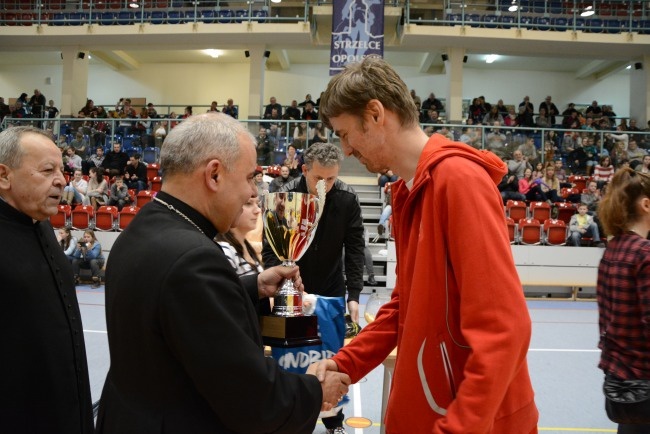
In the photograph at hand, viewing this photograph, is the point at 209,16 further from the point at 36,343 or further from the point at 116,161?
the point at 36,343

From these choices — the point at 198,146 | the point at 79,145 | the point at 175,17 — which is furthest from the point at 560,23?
the point at 198,146

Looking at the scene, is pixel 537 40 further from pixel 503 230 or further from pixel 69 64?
pixel 503 230

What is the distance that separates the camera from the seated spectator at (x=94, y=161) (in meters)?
14.0

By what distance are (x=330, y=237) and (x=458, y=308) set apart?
2.40m

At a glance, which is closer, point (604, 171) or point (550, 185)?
point (550, 185)

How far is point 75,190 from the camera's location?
12266 millimetres

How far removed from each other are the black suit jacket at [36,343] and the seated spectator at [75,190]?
10.7m

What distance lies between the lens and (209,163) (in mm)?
1320

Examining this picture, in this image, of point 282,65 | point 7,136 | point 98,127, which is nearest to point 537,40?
point 282,65

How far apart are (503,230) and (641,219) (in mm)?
1435

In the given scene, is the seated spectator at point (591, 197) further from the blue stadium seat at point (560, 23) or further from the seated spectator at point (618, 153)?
the blue stadium seat at point (560, 23)

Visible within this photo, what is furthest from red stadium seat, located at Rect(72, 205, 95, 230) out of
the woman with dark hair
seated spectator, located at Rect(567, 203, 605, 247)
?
the woman with dark hair

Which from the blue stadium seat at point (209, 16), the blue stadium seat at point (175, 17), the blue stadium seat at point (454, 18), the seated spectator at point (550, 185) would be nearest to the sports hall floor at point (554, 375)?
the seated spectator at point (550, 185)

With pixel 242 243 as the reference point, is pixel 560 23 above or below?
above
